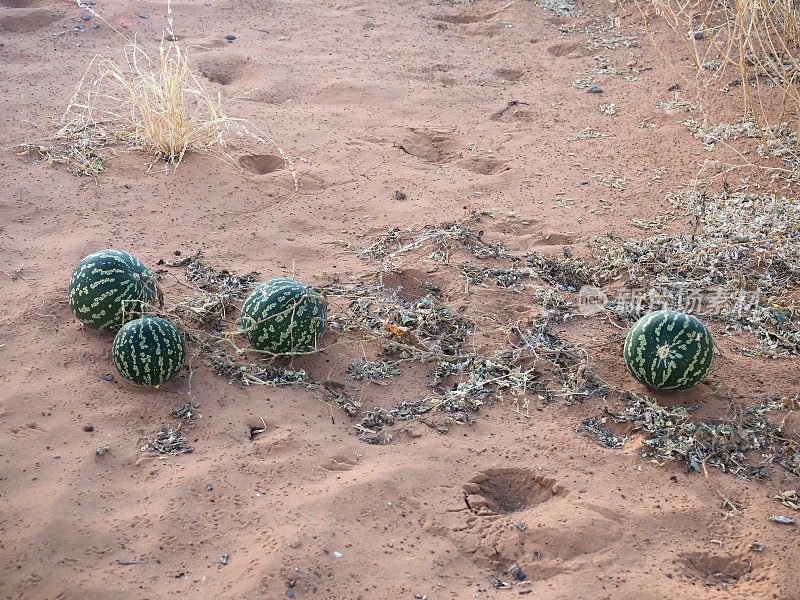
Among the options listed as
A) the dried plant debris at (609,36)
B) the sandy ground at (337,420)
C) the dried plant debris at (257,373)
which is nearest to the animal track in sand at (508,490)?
the sandy ground at (337,420)

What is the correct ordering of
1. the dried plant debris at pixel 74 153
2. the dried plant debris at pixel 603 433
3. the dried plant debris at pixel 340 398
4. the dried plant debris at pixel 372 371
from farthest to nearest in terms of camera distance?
1. the dried plant debris at pixel 74 153
2. the dried plant debris at pixel 372 371
3. the dried plant debris at pixel 340 398
4. the dried plant debris at pixel 603 433

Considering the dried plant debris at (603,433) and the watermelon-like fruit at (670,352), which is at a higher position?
the watermelon-like fruit at (670,352)

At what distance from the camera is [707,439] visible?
3.83 m

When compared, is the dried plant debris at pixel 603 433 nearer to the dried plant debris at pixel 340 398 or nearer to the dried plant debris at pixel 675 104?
the dried plant debris at pixel 340 398

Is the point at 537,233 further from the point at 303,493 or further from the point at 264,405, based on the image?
the point at 303,493

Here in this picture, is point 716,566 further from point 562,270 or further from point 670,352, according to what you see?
point 562,270

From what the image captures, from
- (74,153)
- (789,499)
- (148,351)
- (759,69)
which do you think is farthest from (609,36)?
(148,351)

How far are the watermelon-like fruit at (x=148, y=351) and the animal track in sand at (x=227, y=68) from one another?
13.4ft

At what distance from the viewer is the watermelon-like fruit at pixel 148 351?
3.88 m

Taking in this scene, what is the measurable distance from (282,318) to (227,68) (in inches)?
170

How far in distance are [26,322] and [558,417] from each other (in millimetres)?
2658

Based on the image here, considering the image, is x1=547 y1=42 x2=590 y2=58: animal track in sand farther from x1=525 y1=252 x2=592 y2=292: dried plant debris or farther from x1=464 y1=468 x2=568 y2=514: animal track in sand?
x1=464 y1=468 x2=568 y2=514: animal track in sand

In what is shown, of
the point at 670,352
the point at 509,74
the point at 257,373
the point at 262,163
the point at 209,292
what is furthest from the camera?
the point at 509,74

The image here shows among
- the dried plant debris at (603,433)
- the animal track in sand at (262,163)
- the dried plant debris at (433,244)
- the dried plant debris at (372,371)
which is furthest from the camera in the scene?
the animal track in sand at (262,163)
